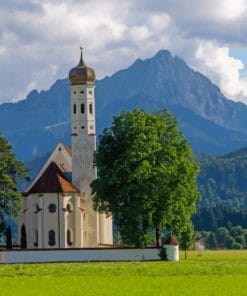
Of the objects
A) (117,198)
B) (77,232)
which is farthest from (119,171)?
(77,232)

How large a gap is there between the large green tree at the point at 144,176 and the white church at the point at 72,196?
12.5 m

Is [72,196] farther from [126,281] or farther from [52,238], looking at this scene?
[126,281]

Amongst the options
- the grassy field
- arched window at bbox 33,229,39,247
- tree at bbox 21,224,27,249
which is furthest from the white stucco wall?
tree at bbox 21,224,27,249

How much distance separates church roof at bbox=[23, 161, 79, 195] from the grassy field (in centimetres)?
3743

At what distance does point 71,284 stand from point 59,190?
175 feet

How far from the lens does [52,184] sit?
102375 millimetres

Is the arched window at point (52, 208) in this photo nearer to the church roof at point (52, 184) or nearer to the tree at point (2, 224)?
the church roof at point (52, 184)

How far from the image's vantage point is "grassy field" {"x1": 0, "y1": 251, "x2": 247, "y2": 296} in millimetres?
43625

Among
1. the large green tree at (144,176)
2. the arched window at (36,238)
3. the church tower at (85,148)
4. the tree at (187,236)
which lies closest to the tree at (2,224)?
the arched window at (36,238)

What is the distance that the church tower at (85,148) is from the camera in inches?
4166

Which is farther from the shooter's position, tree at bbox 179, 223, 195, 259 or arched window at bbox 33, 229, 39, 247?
arched window at bbox 33, 229, 39, 247

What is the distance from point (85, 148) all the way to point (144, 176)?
79.3 feet

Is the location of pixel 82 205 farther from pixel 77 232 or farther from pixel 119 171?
pixel 119 171

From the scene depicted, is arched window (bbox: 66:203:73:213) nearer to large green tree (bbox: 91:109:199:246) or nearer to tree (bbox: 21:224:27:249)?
tree (bbox: 21:224:27:249)
